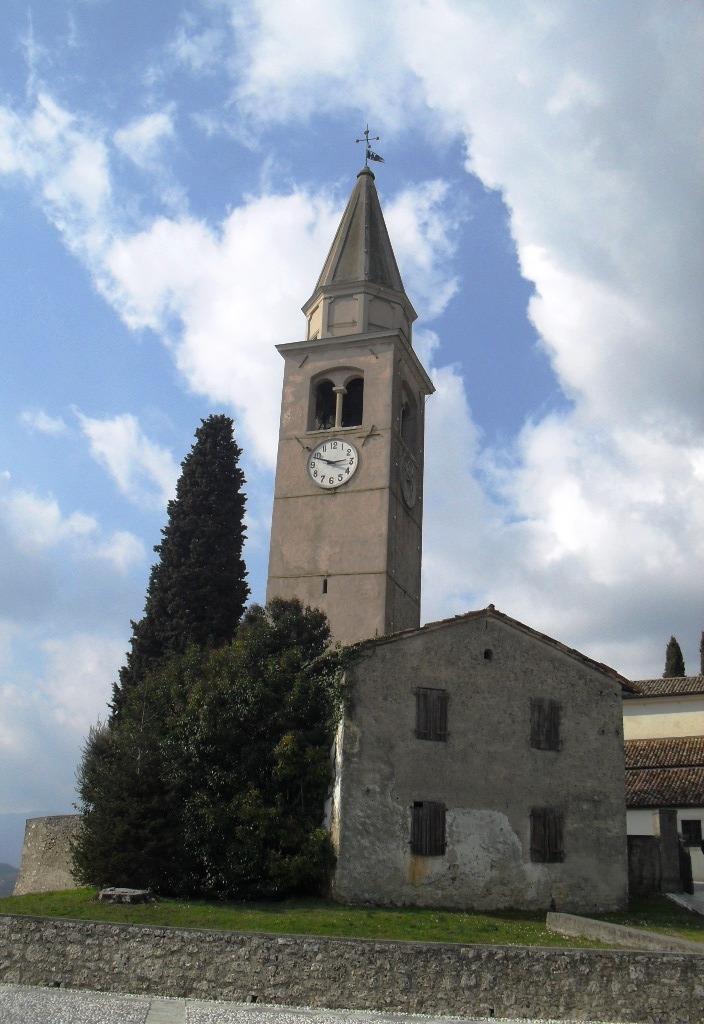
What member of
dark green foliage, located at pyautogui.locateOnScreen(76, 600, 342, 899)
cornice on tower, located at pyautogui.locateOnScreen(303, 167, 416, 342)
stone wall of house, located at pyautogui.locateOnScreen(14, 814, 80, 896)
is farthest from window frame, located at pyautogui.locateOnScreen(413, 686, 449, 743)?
cornice on tower, located at pyautogui.locateOnScreen(303, 167, 416, 342)

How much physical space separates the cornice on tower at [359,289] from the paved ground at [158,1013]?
28346mm

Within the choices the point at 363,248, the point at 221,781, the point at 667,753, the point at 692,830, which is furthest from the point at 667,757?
the point at 363,248

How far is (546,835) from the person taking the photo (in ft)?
74.0

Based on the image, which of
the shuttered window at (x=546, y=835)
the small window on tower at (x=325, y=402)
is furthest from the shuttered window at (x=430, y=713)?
the small window on tower at (x=325, y=402)

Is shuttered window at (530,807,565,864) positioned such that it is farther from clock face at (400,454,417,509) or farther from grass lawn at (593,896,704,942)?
clock face at (400,454,417,509)

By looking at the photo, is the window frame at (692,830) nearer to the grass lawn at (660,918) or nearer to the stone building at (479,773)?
the grass lawn at (660,918)

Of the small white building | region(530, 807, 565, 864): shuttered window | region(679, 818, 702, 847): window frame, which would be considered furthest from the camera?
the small white building

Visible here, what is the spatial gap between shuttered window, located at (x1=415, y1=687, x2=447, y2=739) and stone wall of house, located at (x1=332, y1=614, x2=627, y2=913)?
151 millimetres

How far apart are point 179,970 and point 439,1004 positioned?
418 cm

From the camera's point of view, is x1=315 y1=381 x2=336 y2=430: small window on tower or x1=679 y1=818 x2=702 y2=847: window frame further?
x1=315 y1=381 x2=336 y2=430: small window on tower

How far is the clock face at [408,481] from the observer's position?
124 feet

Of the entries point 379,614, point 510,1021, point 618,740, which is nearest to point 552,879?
point 618,740

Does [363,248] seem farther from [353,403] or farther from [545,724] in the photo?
[545,724]

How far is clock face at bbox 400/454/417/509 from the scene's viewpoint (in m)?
37.9
